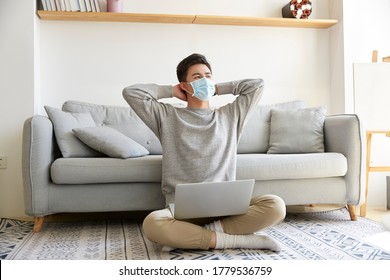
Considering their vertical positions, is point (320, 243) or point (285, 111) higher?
point (285, 111)

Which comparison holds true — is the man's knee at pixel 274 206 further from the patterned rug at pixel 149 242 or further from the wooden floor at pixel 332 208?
the wooden floor at pixel 332 208

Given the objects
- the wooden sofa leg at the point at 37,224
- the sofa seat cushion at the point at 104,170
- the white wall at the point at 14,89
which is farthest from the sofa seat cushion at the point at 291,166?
the white wall at the point at 14,89

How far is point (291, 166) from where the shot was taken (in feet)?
8.46

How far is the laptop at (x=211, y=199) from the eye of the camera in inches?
70.1

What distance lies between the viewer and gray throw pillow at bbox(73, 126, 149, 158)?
2561mm

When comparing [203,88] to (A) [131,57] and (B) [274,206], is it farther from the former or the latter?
(A) [131,57]

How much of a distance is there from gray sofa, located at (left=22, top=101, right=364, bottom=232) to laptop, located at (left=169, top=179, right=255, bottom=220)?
62cm

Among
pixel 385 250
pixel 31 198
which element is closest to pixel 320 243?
pixel 385 250

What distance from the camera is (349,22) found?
3568 mm

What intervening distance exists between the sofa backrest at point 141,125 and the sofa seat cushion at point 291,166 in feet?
1.75

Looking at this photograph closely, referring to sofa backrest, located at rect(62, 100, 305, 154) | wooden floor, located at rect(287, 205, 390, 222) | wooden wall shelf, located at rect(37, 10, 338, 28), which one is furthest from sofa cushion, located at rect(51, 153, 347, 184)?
wooden wall shelf, located at rect(37, 10, 338, 28)
